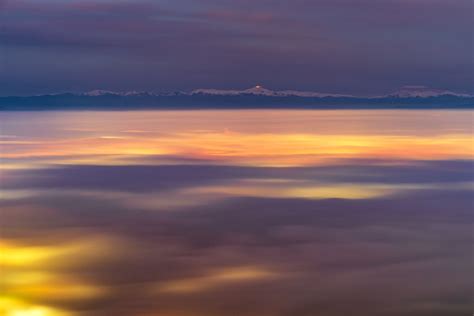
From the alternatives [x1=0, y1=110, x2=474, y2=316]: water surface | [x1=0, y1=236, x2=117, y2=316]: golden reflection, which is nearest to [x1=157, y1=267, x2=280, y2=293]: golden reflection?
[x1=0, y1=110, x2=474, y2=316]: water surface

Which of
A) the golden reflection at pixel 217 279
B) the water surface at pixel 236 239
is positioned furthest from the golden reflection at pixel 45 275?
the golden reflection at pixel 217 279

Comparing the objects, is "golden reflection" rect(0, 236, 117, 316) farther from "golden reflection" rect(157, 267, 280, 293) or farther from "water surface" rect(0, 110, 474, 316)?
"golden reflection" rect(157, 267, 280, 293)

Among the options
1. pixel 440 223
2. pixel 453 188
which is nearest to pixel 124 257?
pixel 440 223

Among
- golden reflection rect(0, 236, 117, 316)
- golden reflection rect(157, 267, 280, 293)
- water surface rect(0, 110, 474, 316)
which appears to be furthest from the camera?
golden reflection rect(157, 267, 280, 293)

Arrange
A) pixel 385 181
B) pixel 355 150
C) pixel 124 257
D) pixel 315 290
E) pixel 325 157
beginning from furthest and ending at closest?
pixel 355 150
pixel 325 157
pixel 385 181
pixel 124 257
pixel 315 290

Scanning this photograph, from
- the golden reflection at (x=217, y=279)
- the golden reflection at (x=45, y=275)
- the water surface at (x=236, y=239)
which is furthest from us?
the golden reflection at (x=217, y=279)

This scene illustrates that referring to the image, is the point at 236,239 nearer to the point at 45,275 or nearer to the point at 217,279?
the point at 217,279

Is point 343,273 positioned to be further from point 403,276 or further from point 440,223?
point 440,223

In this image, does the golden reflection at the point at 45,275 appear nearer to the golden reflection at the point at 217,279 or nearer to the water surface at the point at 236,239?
the water surface at the point at 236,239

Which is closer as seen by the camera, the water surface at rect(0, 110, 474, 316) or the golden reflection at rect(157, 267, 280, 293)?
the water surface at rect(0, 110, 474, 316)

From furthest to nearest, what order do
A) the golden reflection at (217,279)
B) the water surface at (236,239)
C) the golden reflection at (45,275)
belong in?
the golden reflection at (217,279), the water surface at (236,239), the golden reflection at (45,275)

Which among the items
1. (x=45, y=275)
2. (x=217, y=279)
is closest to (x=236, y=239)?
(x=217, y=279)
